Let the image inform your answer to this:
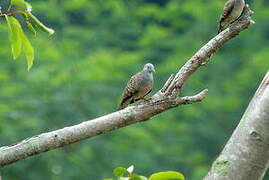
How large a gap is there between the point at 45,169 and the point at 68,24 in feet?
44.0

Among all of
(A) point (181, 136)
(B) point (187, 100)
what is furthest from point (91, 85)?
(B) point (187, 100)

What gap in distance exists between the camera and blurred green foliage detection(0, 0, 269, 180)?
73.7 ft

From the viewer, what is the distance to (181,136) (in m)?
30.1

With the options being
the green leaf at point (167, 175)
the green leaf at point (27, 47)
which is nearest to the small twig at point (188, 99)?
the green leaf at point (27, 47)

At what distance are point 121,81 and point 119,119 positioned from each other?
22287 mm

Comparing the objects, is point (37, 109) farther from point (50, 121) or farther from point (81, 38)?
point (81, 38)

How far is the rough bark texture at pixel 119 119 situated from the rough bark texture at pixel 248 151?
743mm

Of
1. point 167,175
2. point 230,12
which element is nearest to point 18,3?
point 167,175

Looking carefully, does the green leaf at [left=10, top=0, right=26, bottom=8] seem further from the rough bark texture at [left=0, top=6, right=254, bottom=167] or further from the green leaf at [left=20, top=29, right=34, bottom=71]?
the rough bark texture at [left=0, top=6, right=254, bottom=167]

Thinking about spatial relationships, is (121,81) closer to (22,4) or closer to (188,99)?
(188,99)

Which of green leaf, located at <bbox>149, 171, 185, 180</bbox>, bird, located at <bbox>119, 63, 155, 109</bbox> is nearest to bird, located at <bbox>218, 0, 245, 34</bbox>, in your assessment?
bird, located at <bbox>119, 63, 155, 109</bbox>

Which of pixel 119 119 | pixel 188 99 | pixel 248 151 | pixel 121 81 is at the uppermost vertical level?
pixel 121 81

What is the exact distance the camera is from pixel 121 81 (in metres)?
26.7

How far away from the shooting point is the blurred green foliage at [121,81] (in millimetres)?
22453
